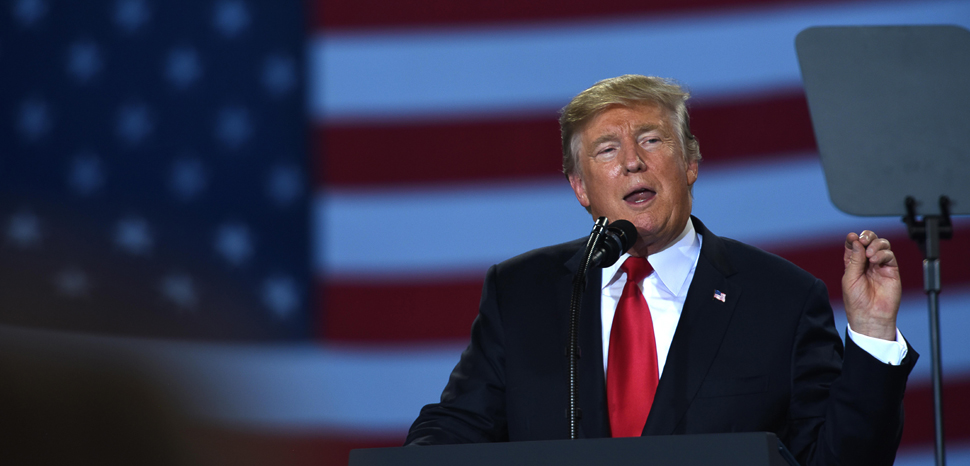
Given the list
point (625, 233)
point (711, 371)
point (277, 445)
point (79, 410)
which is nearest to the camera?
point (625, 233)

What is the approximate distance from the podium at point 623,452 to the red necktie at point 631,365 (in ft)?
1.41

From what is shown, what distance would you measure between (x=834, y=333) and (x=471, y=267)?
1.32 meters

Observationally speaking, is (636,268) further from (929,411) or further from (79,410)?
(79,410)

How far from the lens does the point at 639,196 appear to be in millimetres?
1599

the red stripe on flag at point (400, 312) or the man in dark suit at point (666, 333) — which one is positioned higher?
the red stripe on flag at point (400, 312)

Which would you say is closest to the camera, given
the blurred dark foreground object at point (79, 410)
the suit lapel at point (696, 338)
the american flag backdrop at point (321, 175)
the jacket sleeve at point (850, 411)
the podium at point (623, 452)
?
the podium at point (623, 452)

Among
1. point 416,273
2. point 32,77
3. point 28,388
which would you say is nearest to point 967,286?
point 416,273

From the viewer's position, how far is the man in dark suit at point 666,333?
1.23 meters

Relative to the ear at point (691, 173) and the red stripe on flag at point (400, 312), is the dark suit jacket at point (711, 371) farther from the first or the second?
the red stripe on flag at point (400, 312)

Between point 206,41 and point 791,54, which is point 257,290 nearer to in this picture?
point 206,41

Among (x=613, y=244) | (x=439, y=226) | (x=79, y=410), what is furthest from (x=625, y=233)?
(x=79, y=410)

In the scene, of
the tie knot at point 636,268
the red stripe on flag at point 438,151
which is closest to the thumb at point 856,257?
the tie knot at point 636,268

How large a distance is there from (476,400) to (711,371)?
1.35ft

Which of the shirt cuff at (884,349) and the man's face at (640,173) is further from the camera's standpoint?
the man's face at (640,173)
